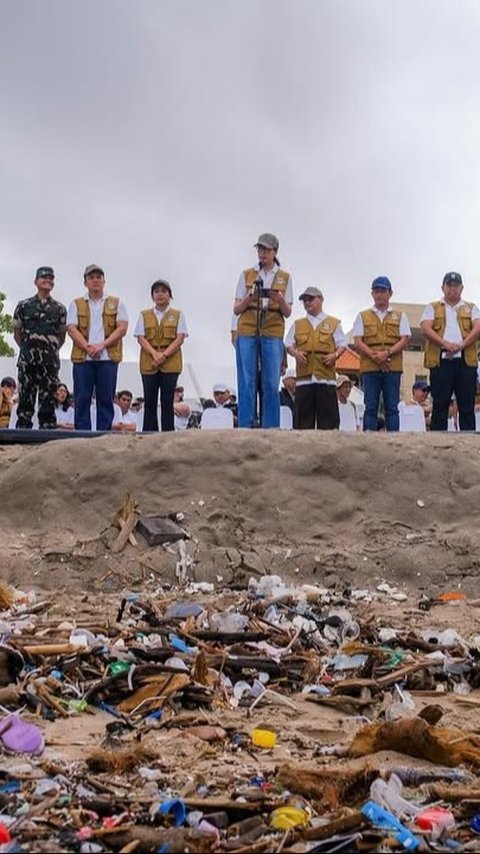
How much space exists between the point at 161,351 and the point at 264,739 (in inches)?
231

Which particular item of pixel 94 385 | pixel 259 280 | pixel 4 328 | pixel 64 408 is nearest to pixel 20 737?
pixel 94 385

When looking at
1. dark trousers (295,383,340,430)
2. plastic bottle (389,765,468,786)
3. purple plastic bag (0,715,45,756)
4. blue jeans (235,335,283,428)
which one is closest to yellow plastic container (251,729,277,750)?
plastic bottle (389,765,468,786)

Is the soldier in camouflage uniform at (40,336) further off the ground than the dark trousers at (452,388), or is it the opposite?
the soldier in camouflage uniform at (40,336)

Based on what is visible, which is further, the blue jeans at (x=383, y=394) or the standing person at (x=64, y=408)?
the standing person at (x=64, y=408)

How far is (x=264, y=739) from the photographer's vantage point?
3.66m

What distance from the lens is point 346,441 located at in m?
7.78

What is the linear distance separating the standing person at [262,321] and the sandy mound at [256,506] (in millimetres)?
1169

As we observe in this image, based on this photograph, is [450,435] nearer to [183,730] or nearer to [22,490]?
[22,490]

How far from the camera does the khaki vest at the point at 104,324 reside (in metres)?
9.02

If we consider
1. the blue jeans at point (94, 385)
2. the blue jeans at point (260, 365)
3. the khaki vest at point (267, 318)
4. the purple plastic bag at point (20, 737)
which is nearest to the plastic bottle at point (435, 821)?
the purple plastic bag at point (20, 737)

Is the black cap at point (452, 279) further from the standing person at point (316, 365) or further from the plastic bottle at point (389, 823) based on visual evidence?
the plastic bottle at point (389, 823)

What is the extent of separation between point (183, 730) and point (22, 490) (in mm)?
4136

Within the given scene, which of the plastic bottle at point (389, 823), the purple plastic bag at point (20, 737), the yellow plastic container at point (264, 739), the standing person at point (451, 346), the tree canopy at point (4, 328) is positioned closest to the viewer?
the plastic bottle at point (389, 823)

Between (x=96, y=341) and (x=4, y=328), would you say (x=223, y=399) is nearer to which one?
(x=96, y=341)
